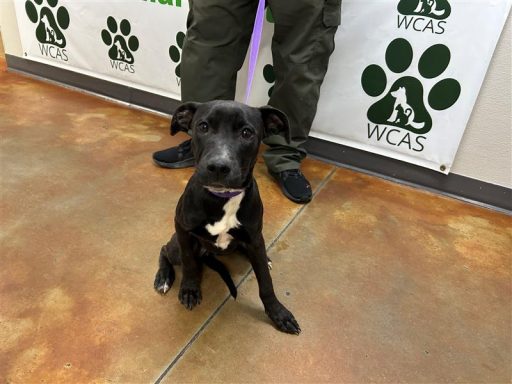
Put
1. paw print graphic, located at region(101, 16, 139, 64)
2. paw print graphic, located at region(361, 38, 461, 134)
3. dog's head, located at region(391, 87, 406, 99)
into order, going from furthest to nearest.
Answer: paw print graphic, located at region(101, 16, 139, 64) → dog's head, located at region(391, 87, 406, 99) → paw print graphic, located at region(361, 38, 461, 134)

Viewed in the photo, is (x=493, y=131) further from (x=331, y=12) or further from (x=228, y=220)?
(x=228, y=220)

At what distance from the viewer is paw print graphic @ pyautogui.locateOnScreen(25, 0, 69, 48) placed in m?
3.21

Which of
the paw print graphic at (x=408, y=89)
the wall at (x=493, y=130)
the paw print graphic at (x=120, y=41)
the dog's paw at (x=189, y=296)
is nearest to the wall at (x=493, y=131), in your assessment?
the wall at (x=493, y=130)

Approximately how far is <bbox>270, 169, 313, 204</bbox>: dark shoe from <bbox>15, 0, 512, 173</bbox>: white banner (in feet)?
1.49

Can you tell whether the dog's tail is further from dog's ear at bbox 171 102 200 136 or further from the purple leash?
the purple leash

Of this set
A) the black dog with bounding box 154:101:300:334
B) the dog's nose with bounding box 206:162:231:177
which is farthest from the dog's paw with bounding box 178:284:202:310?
the dog's nose with bounding box 206:162:231:177

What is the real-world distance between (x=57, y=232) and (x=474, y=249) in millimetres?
1995

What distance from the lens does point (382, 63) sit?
230cm

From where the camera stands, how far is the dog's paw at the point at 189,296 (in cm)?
151

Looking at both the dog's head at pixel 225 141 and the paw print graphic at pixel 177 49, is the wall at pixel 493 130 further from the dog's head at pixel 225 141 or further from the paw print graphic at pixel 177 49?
the paw print graphic at pixel 177 49

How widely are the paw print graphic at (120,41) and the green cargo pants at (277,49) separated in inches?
38.2

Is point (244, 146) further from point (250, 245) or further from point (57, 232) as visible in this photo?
point (57, 232)

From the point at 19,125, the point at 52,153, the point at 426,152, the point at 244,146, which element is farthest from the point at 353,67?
the point at 19,125

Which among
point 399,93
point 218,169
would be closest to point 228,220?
point 218,169
